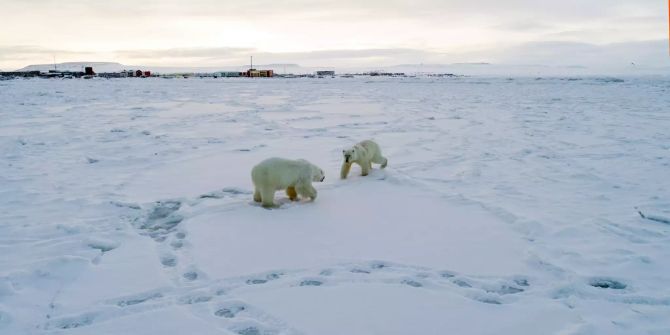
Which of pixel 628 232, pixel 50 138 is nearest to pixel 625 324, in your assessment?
pixel 628 232

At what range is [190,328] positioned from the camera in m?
3.48

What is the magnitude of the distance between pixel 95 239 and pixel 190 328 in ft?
7.37

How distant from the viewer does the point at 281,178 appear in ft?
19.8

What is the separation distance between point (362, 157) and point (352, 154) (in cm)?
36

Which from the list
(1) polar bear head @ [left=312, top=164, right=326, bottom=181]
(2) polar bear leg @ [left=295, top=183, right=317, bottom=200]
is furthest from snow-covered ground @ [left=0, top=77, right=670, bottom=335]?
(1) polar bear head @ [left=312, top=164, right=326, bottom=181]

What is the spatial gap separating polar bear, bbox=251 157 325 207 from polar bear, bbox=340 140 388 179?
993 mm

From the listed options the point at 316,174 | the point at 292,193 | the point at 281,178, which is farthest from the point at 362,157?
the point at 281,178

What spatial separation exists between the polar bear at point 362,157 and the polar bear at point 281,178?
99 cm

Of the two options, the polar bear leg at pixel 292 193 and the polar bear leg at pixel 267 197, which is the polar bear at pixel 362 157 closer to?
the polar bear leg at pixel 292 193

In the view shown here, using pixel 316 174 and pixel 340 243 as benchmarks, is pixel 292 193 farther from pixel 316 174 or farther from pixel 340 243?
pixel 340 243

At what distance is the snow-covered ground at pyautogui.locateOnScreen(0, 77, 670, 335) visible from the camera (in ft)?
12.0

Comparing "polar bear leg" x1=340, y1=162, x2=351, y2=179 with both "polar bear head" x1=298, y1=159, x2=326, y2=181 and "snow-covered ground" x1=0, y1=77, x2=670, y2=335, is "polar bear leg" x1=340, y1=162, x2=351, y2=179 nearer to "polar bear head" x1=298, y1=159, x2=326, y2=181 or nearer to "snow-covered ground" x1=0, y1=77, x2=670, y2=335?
"snow-covered ground" x1=0, y1=77, x2=670, y2=335

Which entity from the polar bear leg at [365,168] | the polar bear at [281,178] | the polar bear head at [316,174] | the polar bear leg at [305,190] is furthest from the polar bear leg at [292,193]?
the polar bear leg at [365,168]

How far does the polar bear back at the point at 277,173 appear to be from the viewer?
5.97 metres
